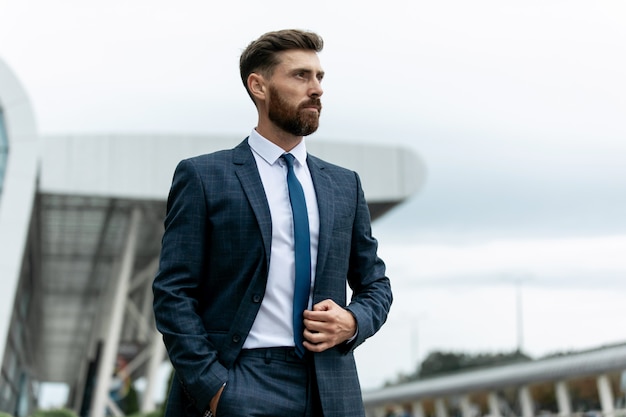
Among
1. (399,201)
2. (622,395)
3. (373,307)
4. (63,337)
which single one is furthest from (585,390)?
(63,337)

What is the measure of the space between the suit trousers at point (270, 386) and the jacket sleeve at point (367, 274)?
0.28 metres

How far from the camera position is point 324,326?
268 cm

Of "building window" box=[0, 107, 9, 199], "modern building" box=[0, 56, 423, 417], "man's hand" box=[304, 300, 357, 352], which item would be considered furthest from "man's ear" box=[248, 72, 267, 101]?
"building window" box=[0, 107, 9, 199]

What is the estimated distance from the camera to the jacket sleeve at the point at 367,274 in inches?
115

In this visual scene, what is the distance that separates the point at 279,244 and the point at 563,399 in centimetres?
2446

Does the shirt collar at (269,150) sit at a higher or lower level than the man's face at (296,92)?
lower

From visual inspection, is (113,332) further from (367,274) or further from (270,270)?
(270,270)

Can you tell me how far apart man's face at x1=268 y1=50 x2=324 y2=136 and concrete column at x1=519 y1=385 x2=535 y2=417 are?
88.7 ft

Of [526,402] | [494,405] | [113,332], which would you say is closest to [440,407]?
[494,405]

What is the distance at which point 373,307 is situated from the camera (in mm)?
2895

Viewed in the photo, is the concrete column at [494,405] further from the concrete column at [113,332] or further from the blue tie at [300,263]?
the blue tie at [300,263]

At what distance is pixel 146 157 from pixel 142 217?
368cm

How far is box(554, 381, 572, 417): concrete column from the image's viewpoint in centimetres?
2531

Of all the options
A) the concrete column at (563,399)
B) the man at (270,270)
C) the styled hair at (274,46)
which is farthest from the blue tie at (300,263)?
the concrete column at (563,399)
